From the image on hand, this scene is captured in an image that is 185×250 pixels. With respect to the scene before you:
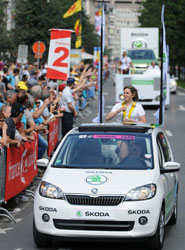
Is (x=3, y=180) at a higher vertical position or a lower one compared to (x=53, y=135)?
higher

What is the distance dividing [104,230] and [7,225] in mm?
2343

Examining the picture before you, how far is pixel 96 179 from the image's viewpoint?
8.83 metres

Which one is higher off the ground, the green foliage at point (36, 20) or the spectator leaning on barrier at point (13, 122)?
the green foliage at point (36, 20)

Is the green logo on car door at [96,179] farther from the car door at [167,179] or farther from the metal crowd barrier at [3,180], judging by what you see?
the metal crowd barrier at [3,180]

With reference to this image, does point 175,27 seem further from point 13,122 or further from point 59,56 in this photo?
point 13,122

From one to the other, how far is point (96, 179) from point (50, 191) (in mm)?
517

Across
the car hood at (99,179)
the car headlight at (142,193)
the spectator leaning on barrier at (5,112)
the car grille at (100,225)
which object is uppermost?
the spectator leaning on barrier at (5,112)

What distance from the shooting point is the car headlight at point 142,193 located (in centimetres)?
855

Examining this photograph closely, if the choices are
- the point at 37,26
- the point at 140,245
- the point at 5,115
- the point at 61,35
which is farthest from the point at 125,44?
the point at 140,245

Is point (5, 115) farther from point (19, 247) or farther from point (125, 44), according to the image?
point (125, 44)

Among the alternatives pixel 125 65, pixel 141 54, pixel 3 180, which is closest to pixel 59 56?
pixel 3 180

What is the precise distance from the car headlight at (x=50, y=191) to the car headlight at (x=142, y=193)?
72 cm

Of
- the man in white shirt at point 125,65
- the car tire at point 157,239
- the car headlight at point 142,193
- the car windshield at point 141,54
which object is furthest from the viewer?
the car windshield at point 141,54

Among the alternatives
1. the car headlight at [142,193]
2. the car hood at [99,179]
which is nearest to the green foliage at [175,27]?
the car hood at [99,179]
